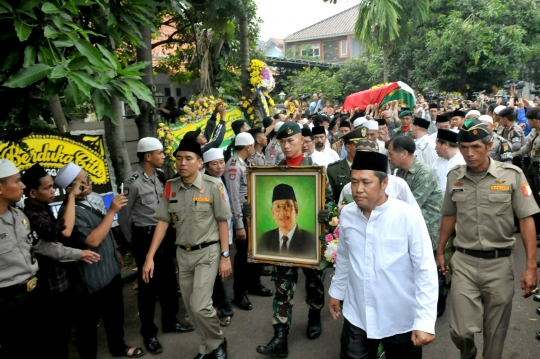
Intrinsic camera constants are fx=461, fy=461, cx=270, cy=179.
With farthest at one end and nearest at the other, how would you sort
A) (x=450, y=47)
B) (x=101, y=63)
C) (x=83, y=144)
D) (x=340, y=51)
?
(x=340, y=51)
(x=450, y=47)
(x=83, y=144)
(x=101, y=63)

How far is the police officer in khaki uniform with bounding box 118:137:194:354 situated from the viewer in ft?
15.8

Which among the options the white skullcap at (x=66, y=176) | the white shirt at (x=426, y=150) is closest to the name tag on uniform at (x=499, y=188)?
the white shirt at (x=426, y=150)

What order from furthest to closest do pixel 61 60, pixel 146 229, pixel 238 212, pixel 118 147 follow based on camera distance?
1. pixel 118 147
2. pixel 238 212
3. pixel 146 229
4. pixel 61 60

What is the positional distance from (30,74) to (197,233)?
2.17m

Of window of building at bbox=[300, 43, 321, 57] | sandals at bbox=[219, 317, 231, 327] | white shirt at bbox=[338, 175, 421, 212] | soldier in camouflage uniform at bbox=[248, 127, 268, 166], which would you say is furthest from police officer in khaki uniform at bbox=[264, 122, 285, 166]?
window of building at bbox=[300, 43, 321, 57]

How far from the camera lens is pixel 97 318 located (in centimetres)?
445

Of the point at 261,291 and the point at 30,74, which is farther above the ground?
the point at 30,74

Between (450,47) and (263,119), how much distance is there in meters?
17.7

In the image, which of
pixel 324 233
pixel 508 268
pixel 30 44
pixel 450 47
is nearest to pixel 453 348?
pixel 508 268

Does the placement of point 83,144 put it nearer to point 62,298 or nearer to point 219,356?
point 62,298

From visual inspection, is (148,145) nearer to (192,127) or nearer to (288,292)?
(288,292)

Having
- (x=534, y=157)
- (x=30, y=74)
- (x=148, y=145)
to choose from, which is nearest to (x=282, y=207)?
(x=148, y=145)

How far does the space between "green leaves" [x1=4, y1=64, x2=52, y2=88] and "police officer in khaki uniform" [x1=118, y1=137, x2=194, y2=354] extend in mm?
2339

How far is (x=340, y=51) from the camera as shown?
47.0 metres
